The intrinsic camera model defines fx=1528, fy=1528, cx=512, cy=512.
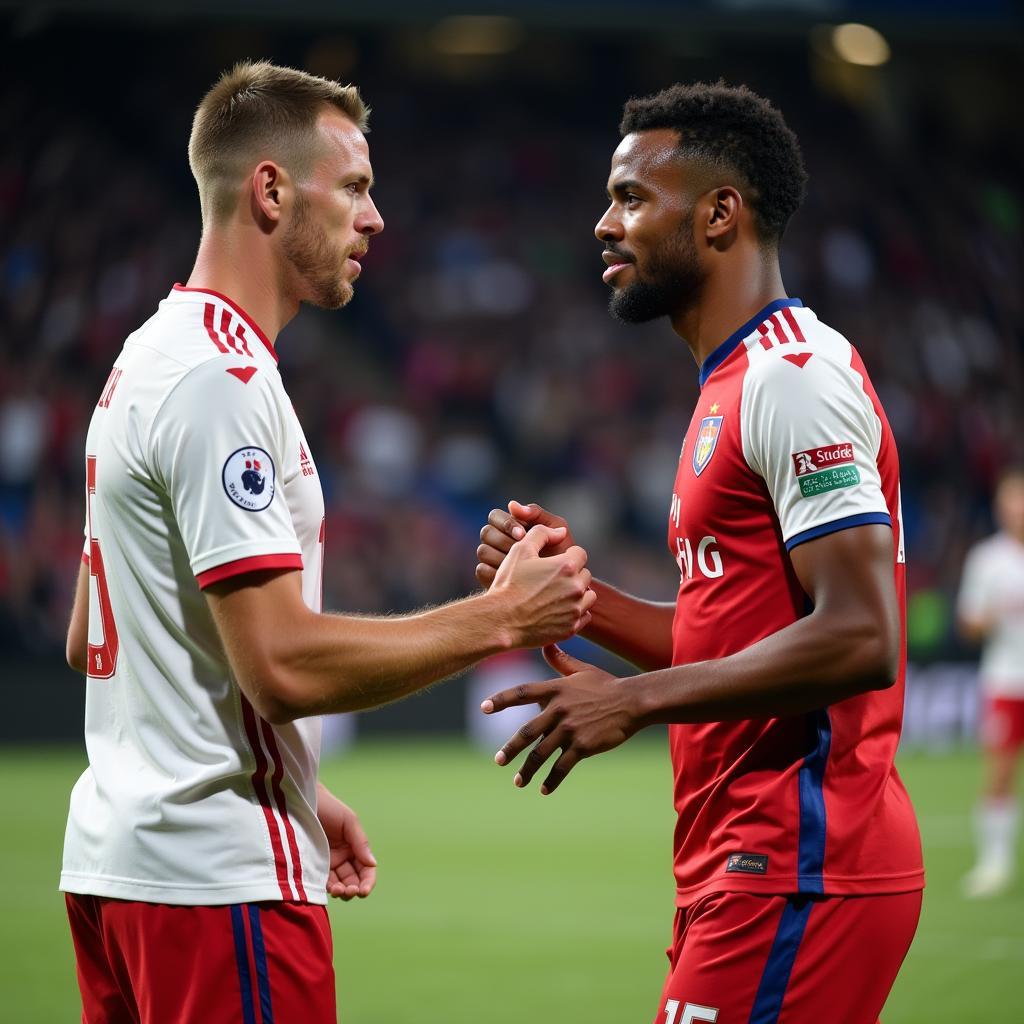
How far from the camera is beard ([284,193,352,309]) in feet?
9.80

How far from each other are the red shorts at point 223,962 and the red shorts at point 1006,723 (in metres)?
8.38

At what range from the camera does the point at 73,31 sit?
66.5 feet

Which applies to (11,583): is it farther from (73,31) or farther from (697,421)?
(697,421)

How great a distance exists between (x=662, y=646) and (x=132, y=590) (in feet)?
4.71

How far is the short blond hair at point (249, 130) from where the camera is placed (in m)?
2.96

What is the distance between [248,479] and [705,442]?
1.03 m

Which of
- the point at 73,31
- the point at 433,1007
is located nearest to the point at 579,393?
the point at 73,31

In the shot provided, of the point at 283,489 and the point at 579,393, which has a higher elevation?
the point at 579,393

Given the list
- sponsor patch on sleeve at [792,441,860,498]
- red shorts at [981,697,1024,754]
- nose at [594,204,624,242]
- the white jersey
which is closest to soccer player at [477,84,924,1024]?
sponsor patch on sleeve at [792,441,860,498]

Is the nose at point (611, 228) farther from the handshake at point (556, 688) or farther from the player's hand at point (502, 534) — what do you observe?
the handshake at point (556, 688)

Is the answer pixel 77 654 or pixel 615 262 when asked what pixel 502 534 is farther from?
pixel 77 654

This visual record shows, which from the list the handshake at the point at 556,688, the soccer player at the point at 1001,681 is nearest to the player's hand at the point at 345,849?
the handshake at the point at 556,688

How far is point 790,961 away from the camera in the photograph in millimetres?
2910

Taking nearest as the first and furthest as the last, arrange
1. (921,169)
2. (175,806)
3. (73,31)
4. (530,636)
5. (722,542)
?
1. (175,806)
2. (530,636)
3. (722,542)
4. (73,31)
5. (921,169)
